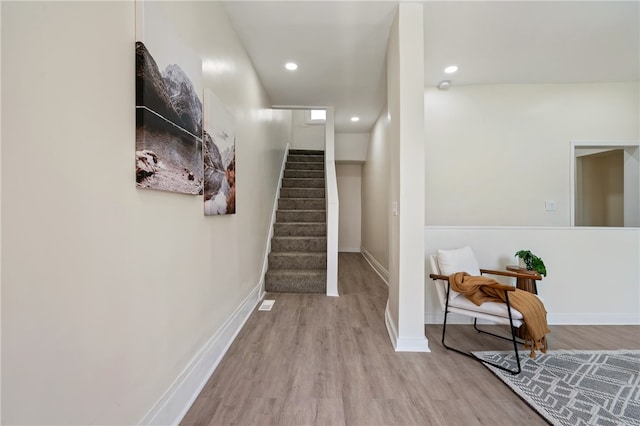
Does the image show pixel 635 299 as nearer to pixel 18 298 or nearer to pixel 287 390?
pixel 287 390

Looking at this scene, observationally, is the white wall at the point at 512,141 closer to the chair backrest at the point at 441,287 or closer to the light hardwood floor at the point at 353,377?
the chair backrest at the point at 441,287

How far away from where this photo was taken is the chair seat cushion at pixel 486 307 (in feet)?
6.08

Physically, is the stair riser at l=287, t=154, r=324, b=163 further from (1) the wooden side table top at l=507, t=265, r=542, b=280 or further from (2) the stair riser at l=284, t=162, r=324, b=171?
(1) the wooden side table top at l=507, t=265, r=542, b=280

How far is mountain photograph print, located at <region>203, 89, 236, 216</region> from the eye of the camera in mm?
1723

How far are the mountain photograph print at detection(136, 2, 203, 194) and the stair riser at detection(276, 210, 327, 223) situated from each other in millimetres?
2701

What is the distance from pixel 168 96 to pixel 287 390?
1804mm

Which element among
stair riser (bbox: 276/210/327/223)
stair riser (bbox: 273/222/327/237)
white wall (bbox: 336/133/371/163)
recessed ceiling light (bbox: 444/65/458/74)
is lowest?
stair riser (bbox: 273/222/327/237)

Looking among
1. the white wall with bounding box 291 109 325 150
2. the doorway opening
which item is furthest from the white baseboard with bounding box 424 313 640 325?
the white wall with bounding box 291 109 325 150

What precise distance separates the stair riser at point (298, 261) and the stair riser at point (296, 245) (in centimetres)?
20

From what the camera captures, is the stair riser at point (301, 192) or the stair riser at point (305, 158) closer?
the stair riser at point (301, 192)

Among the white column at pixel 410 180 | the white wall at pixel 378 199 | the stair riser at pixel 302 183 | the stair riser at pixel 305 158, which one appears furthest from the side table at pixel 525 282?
the stair riser at pixel 305 158

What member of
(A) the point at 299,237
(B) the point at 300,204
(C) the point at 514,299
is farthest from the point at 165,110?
(B) the point at 300,204

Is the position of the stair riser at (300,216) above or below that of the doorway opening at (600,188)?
below

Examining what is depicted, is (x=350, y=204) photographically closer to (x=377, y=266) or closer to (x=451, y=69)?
(x=377, y=266)
